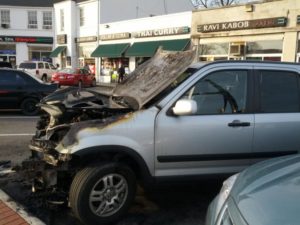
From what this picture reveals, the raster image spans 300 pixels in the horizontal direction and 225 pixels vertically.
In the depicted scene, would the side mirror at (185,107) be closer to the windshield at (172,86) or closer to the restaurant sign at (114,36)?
the windshield at (172,86)

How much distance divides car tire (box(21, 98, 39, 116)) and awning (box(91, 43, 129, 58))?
2014 centimetres

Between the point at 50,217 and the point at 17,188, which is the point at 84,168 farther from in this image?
the point at 17,188

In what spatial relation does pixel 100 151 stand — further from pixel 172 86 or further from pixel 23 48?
pixel 23 48

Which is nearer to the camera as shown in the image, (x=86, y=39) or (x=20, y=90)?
(x=20, y=90)

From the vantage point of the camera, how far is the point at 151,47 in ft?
97.3

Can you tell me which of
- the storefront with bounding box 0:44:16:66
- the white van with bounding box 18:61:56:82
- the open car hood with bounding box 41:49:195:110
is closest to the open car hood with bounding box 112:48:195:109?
the open car hood with bounding box 41:49:195:110

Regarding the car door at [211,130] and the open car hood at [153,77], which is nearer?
the car door at [211,130]

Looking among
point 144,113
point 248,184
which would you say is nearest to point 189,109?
point 144,113

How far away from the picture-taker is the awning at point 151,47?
26884 mm

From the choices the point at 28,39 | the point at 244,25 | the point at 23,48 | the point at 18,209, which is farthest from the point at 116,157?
the point at 23,48

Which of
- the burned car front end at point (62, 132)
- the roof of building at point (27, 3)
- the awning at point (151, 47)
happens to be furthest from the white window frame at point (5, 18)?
the burned car front end at point (62, 132)

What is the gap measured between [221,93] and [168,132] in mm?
787

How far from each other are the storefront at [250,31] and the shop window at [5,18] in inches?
1149

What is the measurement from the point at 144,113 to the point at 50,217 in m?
1.57
